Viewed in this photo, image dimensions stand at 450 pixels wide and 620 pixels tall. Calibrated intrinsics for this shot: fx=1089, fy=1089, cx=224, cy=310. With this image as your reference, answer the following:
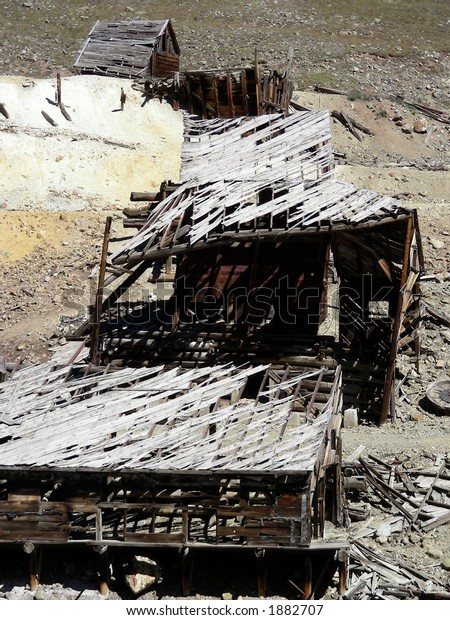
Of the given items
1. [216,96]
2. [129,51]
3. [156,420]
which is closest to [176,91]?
[216,96]

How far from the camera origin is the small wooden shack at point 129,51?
51.3 m

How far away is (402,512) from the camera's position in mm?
23688

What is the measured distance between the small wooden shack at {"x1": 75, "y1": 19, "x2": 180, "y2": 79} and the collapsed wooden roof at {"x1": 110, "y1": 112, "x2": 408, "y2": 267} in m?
17.9

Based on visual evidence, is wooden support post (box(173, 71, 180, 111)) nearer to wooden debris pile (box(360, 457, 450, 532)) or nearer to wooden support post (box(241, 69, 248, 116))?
wooden support post (box(241, 69, 248, 116))

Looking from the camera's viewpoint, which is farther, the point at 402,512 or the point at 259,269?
the point at 259,269

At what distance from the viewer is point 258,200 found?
29.9 m

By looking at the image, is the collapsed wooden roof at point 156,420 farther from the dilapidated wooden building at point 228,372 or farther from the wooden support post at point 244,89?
the wooden support post at point 244,89

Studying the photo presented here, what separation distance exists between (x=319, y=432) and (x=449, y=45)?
1901 inches

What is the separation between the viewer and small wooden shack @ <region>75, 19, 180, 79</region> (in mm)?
51312

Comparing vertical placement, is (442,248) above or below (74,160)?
below

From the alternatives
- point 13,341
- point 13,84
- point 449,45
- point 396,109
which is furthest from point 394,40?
point 13,341

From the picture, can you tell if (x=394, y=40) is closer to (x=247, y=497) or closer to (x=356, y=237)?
(x=356, y=237)

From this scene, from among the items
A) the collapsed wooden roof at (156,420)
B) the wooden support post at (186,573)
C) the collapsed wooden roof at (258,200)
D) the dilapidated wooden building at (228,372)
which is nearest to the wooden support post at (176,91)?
the dilapidated wooden building at (228,372)

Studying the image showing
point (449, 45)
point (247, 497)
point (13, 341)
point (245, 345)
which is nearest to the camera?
point (247, 497)
